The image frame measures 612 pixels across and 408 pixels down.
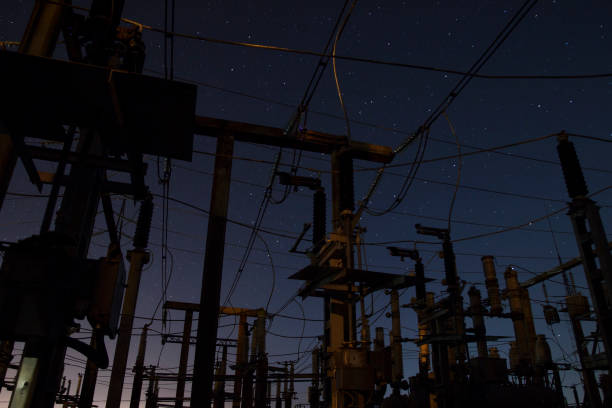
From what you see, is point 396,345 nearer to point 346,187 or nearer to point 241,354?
point 241,354

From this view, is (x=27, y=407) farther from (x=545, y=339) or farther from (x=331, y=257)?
(x=545, y=339)

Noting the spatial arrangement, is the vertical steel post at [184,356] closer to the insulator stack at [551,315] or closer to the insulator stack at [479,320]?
the insulator stack at [479,320]

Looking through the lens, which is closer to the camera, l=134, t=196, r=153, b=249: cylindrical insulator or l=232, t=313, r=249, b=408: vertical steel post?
l=134, t=196, r=153, b=249: cylindrical insulator

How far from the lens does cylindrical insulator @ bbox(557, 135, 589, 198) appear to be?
10.7m

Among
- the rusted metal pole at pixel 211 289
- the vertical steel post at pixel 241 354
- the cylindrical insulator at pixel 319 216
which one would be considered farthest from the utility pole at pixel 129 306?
the vertical steel post at pixel 241 354

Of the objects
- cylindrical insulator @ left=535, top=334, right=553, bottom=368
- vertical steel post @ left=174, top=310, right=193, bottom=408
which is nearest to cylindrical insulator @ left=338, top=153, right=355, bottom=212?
cylindrical insulator @ left=535, top=334, right=553, bottom=368

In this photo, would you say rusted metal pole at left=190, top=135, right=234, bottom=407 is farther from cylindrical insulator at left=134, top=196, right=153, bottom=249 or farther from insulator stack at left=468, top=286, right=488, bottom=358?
insulator stack at left=468, top=286, right=488, bottom=358

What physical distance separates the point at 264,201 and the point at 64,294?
7302 mm

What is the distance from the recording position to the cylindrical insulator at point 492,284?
2300cm

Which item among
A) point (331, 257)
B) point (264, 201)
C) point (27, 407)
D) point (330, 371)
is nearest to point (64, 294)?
point (27, 407)

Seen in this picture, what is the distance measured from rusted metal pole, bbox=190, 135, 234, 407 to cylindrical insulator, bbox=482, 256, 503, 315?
19.7 m

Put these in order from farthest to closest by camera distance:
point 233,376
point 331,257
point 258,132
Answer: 1. point 233,376
2. point 258,132
3. point 331,257

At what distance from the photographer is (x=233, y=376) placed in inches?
1017

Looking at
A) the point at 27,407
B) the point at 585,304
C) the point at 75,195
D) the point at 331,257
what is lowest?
the point at 27,407
